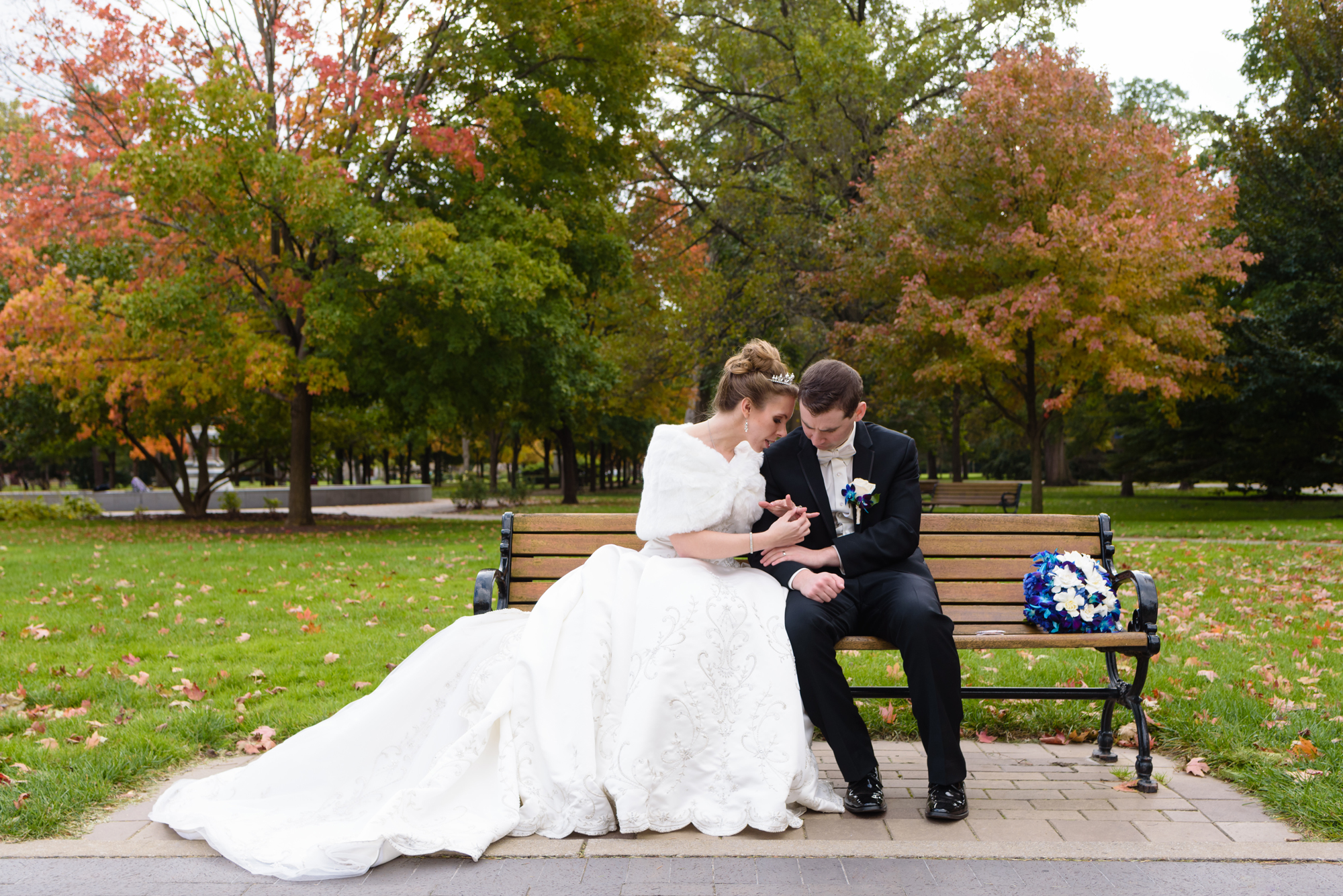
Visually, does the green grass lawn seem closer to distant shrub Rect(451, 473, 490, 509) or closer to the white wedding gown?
the white wedding gown

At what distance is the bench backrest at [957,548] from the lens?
4727 millimetres

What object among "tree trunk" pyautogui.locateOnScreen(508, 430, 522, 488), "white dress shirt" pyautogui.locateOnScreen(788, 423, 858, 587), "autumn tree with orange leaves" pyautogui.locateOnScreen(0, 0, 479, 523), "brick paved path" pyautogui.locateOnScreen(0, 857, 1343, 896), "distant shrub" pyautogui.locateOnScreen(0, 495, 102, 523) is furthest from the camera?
"tree trunk" pyautogui.locateOnScreen(508, 430, 522, 488)

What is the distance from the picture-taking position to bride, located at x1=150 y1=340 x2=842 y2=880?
349 cm

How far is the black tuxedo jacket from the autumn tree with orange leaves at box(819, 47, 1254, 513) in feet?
40.6

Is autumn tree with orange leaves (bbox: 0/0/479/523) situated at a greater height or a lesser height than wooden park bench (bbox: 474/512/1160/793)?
greater

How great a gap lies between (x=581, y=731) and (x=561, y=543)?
1275 mm

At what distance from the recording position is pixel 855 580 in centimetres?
424

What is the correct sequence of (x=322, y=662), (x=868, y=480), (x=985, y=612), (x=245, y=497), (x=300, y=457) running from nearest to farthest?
(x=868, y=480), (x=985, y=612), (x=322, y=662), (x=300, y=457), (x=245, y=497)

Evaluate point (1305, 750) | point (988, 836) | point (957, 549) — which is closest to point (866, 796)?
point (988, 836)

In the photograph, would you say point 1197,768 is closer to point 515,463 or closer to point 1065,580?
point 1065,580

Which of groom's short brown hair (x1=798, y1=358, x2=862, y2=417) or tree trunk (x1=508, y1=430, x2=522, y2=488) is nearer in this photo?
groom's short brown hair (x1=798, y1=358, x2=862, y2=417)

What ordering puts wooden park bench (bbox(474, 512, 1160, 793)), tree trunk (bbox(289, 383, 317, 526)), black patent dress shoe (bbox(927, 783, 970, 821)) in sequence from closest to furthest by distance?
1. black patent dress shoe (bbox(927, 783, 970, 821))
2. wooden park bench (bbox(474, 512, 1160, 793))
3. tree trunk (bbox(289, 383, 317, 526))

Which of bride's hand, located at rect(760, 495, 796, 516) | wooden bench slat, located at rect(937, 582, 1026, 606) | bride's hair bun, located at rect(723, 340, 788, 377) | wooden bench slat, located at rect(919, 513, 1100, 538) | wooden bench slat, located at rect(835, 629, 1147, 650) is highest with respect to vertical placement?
bride's hair bun, located at rect(723, 340, 788, 377)

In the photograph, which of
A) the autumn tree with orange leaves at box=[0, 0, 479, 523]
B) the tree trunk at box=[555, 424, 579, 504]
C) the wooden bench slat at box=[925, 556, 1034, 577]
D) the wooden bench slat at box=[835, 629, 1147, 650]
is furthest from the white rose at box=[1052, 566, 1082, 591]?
the tree trunk at box=[555, 424, 579, 504]
